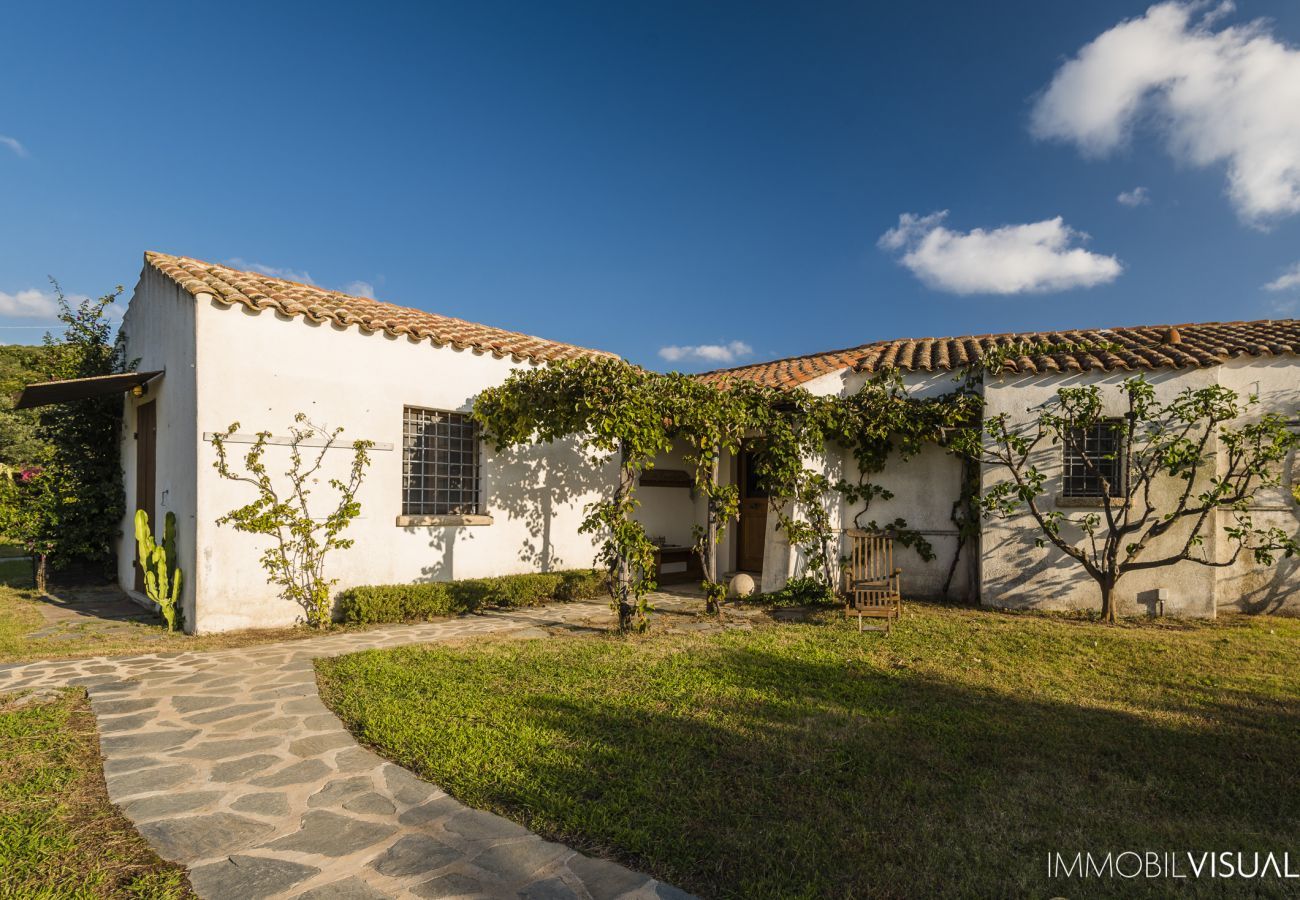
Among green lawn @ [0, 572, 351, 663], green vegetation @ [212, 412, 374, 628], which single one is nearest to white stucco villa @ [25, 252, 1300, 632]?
green vegetation @ [212, 412, 374, 628]

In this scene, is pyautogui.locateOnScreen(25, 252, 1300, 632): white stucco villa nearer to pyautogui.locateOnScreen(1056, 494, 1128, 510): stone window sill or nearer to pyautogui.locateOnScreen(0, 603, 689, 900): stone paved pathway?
pyautogui.locateOnScreen(1056, 494, 1128, 510): stone window sill

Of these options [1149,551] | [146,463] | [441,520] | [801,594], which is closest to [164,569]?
[146,463]

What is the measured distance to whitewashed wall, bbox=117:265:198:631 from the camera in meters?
7.27

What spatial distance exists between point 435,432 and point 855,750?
22.7ft

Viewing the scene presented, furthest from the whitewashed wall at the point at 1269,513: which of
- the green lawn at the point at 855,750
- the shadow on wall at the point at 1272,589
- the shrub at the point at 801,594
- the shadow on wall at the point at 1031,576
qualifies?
the shrub at the point at 801,594

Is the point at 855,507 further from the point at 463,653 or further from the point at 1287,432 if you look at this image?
the point at 463,653

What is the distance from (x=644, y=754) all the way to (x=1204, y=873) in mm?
2687

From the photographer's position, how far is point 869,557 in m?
9.35

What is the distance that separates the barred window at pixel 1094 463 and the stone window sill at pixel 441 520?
26.7 ft

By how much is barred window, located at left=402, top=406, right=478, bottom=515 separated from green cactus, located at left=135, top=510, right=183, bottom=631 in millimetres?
2574

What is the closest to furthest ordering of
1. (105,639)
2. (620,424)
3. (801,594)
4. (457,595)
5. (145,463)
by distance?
1. (105,639)
2. (620,424)
3. (457,595)
4. (145,463)
5. (801,594)

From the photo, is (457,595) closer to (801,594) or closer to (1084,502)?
(801,594)

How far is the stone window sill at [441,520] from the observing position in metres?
8.55

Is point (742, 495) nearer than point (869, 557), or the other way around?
point (869, 557)
